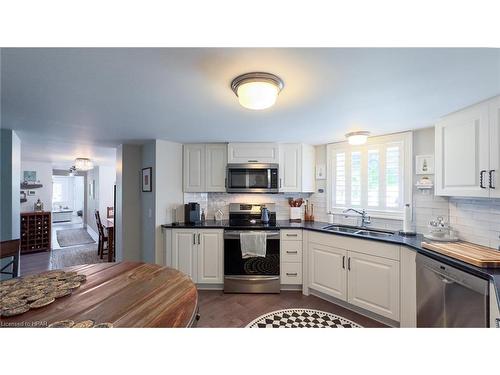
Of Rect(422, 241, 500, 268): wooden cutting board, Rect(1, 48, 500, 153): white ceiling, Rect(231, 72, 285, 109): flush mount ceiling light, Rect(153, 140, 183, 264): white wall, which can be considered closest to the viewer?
Rect(1, 48, 500, 153): white ceiling

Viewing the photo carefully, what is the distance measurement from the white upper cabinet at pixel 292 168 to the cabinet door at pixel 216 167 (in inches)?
33.4

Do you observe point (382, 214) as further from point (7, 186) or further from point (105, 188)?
point (105, 188)

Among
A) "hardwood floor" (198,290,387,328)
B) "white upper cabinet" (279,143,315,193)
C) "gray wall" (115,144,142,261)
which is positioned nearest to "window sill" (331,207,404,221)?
"white upper cabinet" (279,143,315,193)

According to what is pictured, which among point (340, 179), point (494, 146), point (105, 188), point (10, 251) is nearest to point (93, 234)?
point (105, 188)

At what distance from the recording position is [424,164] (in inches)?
93.6

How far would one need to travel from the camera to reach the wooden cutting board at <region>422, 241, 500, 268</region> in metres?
1.36

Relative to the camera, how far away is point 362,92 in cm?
148

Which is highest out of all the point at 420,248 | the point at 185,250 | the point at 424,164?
the point at 424,164

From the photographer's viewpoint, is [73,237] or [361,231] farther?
[73,237]

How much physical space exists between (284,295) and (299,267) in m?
0.40

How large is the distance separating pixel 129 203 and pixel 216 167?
5.06 ft

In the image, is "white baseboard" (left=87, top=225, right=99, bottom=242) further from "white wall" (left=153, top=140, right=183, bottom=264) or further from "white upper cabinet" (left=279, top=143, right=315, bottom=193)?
"white upper cabinet" (left=279, top=143, right=315, bottom=193)

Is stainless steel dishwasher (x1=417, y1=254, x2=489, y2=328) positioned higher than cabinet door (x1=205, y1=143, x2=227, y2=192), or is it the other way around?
cabinet door (x1=205, y1=143, x2=227, y2=192)

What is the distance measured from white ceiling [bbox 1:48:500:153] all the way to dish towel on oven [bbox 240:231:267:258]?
4.38 ft
